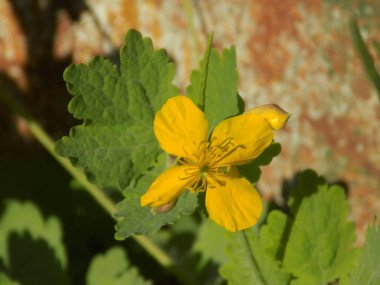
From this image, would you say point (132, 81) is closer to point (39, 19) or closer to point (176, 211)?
point (176, 211)

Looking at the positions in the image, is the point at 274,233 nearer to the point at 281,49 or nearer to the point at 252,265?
the point at 252,265

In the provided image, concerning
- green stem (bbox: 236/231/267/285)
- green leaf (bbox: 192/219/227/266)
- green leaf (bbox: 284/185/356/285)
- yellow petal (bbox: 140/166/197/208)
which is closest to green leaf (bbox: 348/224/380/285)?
green leaf (bbox: 284/185/356/285)

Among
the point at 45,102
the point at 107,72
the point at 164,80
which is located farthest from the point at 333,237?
the point at 45,102

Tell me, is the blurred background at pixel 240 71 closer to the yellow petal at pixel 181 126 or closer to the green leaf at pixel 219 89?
the green leaf at pixel 219 89

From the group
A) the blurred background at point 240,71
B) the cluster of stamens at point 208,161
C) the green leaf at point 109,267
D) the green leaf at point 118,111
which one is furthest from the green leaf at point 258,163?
the blurred background at point 240,71

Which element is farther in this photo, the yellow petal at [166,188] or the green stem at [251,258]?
the green stem at [251,258]

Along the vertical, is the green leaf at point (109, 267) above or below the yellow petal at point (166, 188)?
below
